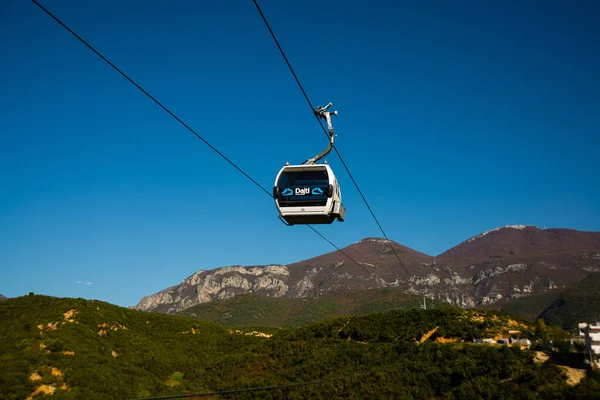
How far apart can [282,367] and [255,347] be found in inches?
634

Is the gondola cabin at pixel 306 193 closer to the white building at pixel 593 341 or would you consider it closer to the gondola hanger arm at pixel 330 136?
the gondola hanger arm at pixel 330 136

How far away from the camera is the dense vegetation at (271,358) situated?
41625mm

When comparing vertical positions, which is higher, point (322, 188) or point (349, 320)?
point (322, 188)

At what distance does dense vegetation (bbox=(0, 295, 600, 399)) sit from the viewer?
41.6 m

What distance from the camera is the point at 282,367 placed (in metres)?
62.0

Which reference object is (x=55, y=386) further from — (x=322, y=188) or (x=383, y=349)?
(x=322, y=188)

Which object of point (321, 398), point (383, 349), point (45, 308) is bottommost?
point (321, 398)

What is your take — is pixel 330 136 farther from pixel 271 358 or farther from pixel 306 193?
pixel 271 358

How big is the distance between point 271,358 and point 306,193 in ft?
173

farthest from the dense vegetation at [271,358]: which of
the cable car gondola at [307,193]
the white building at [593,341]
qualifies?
the cable car gondola at [307,193]

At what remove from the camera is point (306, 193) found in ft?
67.2

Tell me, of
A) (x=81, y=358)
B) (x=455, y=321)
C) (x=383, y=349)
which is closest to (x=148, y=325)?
(x=81, y=358)

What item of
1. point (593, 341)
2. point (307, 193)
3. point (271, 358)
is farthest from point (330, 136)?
point (271, 358)

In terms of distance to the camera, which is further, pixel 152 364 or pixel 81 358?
pixel 152 364
